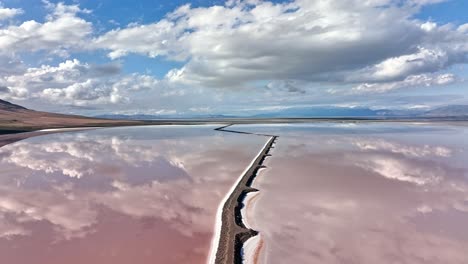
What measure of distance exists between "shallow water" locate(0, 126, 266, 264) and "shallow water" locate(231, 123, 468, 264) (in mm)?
3136

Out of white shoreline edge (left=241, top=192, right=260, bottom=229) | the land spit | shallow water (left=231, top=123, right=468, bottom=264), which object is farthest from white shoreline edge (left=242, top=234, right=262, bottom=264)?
white shoreline edge (left=241, top=192, right=260, bottom=229)

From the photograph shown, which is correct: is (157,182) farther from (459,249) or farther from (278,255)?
(459,249)

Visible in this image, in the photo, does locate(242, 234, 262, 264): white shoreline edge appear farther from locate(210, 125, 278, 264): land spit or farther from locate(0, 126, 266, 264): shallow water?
locate(0, 126, 266, 264): shallow water

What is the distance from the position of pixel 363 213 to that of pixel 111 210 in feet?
43.3

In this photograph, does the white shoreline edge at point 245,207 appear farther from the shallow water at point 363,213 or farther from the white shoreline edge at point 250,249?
the white shoreline edge at point 250,249

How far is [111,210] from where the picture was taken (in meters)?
18.9

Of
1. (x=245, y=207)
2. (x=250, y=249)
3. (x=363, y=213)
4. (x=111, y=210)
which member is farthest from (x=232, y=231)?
(x=111, y=210)

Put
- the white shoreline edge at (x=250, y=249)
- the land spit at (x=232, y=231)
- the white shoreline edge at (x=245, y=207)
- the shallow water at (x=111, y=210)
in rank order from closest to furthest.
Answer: the white shoreline edge at (x=250, y=249) < the land spit at (x=232, y=231) < the shallow water at (x=111, y=210) < the white shoreline edge at (x=245, y=207)

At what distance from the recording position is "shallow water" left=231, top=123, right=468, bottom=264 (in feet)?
43.3

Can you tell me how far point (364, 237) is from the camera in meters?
14.5

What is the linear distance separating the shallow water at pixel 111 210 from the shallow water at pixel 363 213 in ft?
10.3

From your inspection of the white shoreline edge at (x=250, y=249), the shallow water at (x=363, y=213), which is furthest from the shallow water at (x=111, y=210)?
the shallow water at (x=363, y=213)

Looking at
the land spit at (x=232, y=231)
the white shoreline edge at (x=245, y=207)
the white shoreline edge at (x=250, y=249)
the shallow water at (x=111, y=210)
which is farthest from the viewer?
the white shoreline edge at (x=245, y=207)

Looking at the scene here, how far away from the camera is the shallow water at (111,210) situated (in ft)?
44.7
